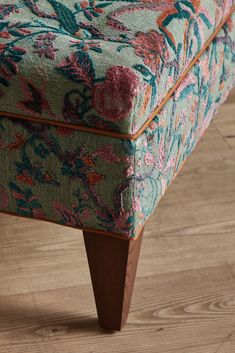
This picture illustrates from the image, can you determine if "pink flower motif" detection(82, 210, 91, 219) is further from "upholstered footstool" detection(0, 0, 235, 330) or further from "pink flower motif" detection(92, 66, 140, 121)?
"pink flower motif" detection(92, 66, 140, 121)

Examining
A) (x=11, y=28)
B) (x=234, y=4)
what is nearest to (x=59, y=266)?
(x=11, y=28)

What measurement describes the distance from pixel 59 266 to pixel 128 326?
18 centimetres

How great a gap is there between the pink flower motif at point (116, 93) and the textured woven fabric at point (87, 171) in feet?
0.12

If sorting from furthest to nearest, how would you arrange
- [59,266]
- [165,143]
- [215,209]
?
1. [215,209]
2. [59,266]
3. [165,143]

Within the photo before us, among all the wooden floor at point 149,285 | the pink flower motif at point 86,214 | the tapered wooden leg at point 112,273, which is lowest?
the wooden floor at point 149,285

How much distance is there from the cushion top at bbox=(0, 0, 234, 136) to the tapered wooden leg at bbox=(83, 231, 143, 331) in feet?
0.63

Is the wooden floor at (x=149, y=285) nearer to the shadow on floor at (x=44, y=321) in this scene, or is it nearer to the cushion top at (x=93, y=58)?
the shadow on floor at (x=44, y=321)

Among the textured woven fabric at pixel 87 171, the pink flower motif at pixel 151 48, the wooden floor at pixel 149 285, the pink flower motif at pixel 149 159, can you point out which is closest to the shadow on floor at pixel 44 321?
the wooden floor at pixel 149 285

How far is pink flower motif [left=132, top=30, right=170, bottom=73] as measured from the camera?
859 mm

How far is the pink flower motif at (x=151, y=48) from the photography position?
0.86m

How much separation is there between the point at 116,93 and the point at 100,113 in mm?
33

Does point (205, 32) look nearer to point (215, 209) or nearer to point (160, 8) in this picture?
point (160, 8)

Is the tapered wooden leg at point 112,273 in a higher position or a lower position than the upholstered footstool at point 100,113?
lower

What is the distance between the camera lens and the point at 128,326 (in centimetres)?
108
